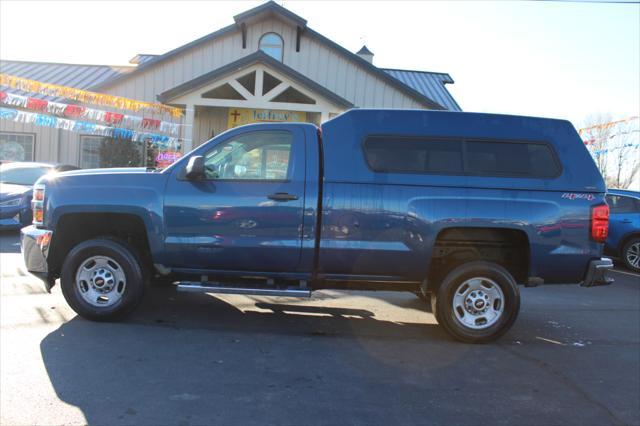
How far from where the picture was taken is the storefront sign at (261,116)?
1669 cm

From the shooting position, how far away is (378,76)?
17625mm

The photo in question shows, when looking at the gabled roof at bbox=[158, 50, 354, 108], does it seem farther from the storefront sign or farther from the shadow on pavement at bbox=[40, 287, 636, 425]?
the shadow on pavement at bbox=[40, 287, 636, 425]

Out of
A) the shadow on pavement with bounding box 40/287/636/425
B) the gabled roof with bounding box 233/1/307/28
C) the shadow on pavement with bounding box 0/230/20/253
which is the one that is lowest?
the shadow on pavement with bounding box 40/287/636/425

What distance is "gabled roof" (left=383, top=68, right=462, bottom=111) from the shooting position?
19.5 metres

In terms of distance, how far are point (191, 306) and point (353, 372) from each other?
2.57 metres

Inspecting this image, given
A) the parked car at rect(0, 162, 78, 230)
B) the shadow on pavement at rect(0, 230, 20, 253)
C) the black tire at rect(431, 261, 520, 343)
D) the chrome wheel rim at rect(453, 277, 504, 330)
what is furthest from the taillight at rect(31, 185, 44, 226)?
the parked car at rect(0, 162, 78, 230)

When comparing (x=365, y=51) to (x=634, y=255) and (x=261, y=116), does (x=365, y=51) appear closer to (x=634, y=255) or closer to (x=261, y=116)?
(x=261, y=116)

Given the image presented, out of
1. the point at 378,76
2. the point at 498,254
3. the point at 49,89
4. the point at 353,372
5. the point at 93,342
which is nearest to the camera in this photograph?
the point at 353,372

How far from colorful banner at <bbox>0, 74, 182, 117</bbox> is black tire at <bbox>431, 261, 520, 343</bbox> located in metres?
12.3

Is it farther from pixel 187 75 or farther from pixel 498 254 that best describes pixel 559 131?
pixel 187 75

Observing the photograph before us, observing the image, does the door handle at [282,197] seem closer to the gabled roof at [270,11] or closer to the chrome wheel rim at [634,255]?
the chrome wheel rim at [634,255]

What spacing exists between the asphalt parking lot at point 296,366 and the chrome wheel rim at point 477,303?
0.82 ft

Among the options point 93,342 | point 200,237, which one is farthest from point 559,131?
point 93,342

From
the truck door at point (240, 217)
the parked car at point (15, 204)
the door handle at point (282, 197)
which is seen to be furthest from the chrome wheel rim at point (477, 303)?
the parked car at point (15, 204)
